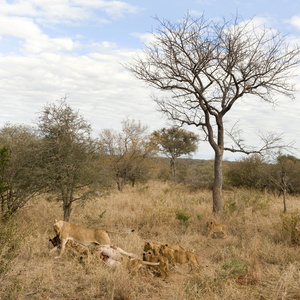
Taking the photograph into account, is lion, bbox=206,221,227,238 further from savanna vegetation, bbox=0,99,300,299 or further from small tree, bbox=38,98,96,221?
small tree, bbox=38,98,96,221

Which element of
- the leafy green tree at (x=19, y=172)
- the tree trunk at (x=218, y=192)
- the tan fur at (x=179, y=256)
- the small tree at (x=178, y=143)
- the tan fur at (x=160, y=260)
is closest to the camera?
the tan fur at (x=160, y=260)

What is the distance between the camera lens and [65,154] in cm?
802

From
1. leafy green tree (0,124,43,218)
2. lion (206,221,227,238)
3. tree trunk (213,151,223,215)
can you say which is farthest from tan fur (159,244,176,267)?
tree trunk (213,151,223,215)

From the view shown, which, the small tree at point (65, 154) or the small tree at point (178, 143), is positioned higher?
the small tree at point (178, 143)

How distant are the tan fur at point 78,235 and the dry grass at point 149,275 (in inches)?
14.0

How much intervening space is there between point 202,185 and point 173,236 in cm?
1430

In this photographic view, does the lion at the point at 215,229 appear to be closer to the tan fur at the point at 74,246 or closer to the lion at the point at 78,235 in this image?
the lion at the point at 78,235

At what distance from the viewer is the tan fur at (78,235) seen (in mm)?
5770

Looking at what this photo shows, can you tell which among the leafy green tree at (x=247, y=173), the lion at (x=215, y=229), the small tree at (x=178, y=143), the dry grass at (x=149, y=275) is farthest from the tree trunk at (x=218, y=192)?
the small tree at (x=178, y=143)

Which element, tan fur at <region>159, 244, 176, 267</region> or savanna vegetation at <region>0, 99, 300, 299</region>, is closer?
savanna vegetation at <region>0, 99, 300, 299</region>

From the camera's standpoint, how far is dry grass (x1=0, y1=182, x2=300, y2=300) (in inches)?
166

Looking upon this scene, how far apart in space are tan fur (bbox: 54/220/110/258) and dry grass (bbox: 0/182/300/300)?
36cm

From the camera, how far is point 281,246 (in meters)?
6.90

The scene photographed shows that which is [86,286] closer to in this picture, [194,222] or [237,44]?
[194,222]
